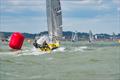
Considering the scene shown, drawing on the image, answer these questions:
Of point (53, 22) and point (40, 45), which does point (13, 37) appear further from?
point (53, 22)

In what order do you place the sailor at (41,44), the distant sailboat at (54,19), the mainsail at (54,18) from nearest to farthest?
the sailor at (41,44)
the distant sailboat at (54,19)
the mainsail at (54,18)

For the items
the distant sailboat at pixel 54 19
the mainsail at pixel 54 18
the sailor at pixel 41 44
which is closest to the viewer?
the sailor at pixel 41 44

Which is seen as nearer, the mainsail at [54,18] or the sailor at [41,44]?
the sailor at [41,44]

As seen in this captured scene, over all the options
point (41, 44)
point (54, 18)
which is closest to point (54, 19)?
point (54, 18)

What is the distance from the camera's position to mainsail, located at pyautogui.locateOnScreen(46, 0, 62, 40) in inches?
2042

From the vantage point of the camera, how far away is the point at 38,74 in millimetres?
17188

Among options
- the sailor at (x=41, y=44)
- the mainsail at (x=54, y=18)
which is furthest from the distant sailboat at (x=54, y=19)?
the sailor at (x=41, y=44)

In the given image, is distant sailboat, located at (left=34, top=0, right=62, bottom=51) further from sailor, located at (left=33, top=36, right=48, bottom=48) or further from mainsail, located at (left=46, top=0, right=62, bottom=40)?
sailor, located at (left=33, top=36, right=48, bottom=48)

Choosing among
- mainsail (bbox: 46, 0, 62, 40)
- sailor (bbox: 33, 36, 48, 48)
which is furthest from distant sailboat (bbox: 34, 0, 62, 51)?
sailor (bbox: 33, 36, 48, 48)

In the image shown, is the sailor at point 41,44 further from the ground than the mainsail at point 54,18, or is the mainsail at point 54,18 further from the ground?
the mainsail at point 54,18

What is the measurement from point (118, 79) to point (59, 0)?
39381mm

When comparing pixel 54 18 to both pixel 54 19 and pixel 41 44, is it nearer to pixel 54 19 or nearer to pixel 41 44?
pixel 54 19

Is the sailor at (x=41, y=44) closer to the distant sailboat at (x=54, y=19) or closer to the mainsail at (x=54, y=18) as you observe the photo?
the distant sailboat at (x=54, y=19)

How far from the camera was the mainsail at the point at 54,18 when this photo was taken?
170 feet
